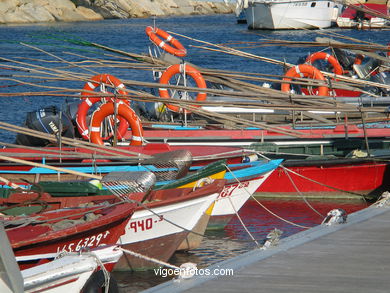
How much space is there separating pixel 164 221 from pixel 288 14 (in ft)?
180

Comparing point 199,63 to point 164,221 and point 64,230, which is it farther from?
point 64,230

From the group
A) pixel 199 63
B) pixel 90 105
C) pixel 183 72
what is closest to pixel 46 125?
pixel 90 105

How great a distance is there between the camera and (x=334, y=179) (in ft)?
51.7

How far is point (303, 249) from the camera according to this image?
29.6ft

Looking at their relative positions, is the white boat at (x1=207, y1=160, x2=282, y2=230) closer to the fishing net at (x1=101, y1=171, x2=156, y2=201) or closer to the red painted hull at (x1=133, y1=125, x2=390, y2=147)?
the fishing net at (x1=101, y1=171, x2=156, y2=201)

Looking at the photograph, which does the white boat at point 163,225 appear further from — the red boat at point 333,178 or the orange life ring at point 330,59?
the orange life ring at point 330,59

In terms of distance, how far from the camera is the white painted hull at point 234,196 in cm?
1315

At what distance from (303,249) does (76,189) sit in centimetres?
399

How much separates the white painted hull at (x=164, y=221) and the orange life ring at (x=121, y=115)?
4019 mm

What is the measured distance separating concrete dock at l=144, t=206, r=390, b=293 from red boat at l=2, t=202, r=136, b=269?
1914mm

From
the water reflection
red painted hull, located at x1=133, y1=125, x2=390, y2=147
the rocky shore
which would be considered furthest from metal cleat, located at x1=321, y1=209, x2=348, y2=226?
the rocky shore

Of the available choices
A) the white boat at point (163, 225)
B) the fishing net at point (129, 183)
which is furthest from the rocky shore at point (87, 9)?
the white boat at point (163, 225)

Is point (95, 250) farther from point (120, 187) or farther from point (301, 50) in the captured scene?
point (301, 50)

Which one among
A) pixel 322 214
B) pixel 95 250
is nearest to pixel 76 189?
pixel 95 250
